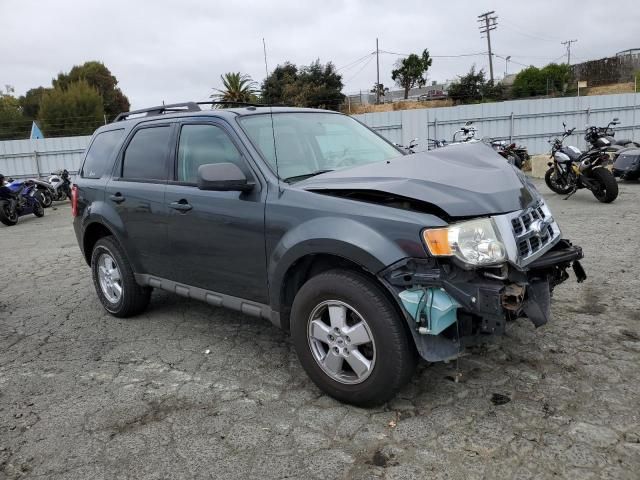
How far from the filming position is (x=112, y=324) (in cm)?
480

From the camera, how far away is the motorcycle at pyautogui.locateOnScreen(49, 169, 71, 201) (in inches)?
631

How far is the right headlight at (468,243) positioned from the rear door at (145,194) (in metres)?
2.28

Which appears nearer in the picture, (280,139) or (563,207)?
(280,139)

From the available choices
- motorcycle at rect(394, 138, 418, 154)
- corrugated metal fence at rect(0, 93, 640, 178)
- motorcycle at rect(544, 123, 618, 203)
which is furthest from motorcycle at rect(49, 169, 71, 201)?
motorcycle at rect(544, 123, 618, 203)

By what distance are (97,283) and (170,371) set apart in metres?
1.79

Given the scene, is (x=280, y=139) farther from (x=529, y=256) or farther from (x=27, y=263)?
(x=27, y=263)

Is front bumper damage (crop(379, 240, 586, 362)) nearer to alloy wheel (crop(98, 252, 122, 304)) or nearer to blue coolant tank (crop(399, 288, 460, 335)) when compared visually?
blue coolant tank (crop(399, 288, 460, 335))

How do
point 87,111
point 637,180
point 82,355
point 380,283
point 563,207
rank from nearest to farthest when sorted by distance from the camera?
1. point 380,283
2. point 82,355
3. point 563,207
4. point 637,180
5. point 87,111

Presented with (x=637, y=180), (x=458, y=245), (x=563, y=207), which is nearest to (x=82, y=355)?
(x=458, y=245)

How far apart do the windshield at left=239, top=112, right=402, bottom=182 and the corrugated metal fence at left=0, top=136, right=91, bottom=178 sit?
1652cm

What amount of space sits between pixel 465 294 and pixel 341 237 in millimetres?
723

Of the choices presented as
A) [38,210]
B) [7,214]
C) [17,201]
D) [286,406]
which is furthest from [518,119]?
[286,406]

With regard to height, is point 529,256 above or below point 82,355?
above

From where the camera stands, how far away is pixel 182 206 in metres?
3.88
